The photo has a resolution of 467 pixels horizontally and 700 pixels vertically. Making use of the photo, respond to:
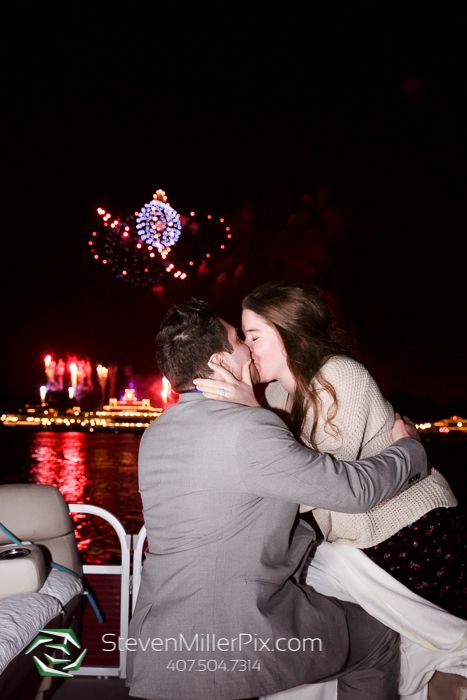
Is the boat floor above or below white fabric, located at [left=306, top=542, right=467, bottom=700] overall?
below

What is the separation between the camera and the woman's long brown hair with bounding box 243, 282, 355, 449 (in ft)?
8.04

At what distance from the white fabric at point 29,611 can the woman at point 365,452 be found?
115 centimetres

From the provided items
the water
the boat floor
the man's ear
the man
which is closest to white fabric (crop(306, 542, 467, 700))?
the man

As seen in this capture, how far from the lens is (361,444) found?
2332mm

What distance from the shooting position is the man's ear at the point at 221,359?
207 cm

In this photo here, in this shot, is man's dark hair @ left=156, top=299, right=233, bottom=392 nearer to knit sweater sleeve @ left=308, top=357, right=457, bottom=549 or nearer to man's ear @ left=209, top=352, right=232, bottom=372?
man's ear @ left=209, top=352, right=232, bottom=372

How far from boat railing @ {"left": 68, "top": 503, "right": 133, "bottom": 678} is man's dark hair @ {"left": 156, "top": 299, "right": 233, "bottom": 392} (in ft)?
4.57

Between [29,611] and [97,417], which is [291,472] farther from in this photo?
[97,417]

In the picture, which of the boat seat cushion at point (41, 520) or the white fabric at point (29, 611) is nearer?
the white fabric at point (29, 611)

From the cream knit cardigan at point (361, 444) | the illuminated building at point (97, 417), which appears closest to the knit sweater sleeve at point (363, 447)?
the cream knit cardigan at point (361, 444)

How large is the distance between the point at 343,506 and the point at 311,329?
3.65ft

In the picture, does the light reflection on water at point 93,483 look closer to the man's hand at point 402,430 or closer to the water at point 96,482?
the water at point 96,482

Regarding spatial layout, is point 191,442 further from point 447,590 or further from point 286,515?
point 447,590

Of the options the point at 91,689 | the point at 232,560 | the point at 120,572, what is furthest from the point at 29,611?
the point at 91,689
